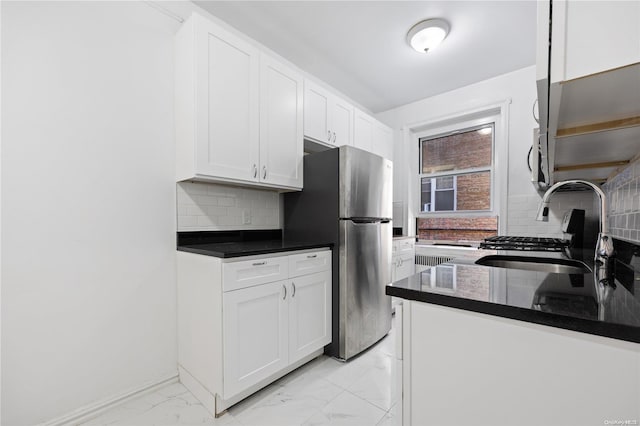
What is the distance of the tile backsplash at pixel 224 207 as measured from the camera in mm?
1983

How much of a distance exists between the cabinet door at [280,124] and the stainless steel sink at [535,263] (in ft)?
4.86

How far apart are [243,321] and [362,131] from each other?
7.77 feet

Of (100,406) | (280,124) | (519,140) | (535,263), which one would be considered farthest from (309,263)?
(519,140)

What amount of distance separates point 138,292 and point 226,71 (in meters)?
1.54

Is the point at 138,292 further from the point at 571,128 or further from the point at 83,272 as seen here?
the point at 571,128

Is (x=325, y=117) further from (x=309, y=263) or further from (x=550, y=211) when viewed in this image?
(x=550, y=211)

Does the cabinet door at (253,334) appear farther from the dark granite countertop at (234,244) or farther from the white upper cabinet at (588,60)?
the white upper cabinet at (588,60)

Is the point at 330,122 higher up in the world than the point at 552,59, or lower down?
higher up

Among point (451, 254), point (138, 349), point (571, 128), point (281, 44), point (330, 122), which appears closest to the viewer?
point (571, 128)

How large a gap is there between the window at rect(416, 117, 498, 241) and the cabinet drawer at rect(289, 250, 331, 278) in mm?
2166

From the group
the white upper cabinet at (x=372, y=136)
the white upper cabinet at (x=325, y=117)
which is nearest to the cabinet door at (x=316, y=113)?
the white upper cabinet at (x=325, y=117)

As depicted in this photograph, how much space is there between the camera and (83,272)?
1557 millimetres

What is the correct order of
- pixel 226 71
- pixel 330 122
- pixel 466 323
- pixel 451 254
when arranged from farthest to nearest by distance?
pixel 451 254, pixel 330 122, pixel 226 71, pixel 466 323

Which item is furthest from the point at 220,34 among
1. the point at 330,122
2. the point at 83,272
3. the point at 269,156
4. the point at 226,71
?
the point at 83,272
